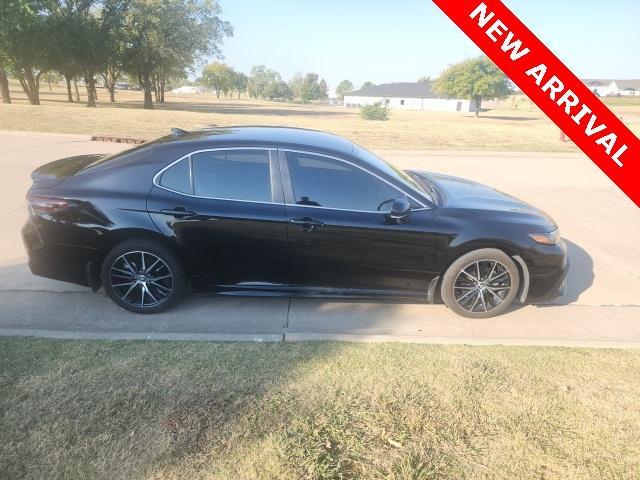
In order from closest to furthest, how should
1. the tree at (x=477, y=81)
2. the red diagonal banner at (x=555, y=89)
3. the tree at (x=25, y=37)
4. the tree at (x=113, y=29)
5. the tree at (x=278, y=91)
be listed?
the red diagonal banner at (x=555, y=89) → the tree at (x=25, y=37) → the tree at (x=113, y=29) → the tree at (x=477, y=81) → the tree at (x=278, y=91)

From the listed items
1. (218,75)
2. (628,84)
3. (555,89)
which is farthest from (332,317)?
(628,84)

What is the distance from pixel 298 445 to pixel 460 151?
15089 mm

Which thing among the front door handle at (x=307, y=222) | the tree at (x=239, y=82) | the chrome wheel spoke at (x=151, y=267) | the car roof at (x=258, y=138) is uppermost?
the tree at (x=239, y=82)

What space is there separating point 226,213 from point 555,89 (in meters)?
2.65

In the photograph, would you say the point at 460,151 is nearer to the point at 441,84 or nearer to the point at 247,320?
the point at 247,320

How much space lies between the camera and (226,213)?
3.83 m

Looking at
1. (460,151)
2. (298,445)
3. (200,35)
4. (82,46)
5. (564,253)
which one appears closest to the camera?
(298,445)

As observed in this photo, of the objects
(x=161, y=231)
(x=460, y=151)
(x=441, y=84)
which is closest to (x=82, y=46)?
(x=460, y=151)

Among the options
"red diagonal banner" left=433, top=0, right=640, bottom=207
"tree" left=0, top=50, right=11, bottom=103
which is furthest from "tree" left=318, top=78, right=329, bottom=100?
"red diagonal banner" left=433, top=0, right=640, bottom=207

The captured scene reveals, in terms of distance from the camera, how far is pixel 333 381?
10.1ft

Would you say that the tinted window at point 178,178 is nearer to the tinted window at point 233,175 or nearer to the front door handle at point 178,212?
the tinted window at point 233,175

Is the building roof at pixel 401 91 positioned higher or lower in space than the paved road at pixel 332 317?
higher

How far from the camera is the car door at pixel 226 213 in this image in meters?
3.84

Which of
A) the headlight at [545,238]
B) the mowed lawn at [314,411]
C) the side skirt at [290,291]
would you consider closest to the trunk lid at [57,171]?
the mowed lawn at [314,411]
